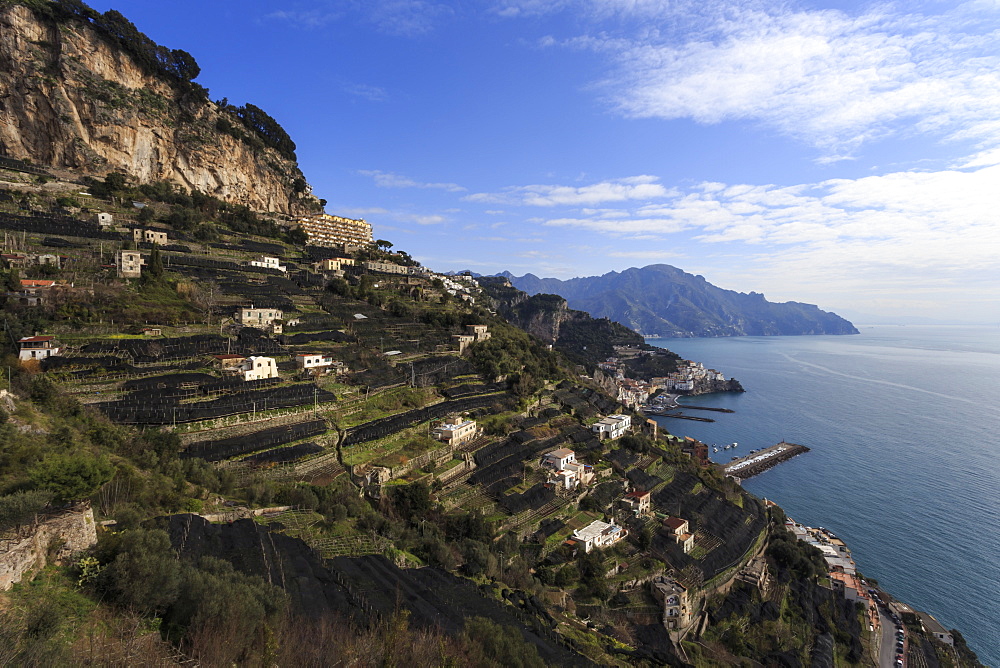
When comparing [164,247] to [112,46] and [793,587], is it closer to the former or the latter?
[112,46]

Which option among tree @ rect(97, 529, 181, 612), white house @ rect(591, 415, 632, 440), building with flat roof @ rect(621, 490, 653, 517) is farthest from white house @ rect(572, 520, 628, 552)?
tree @ rect(97, 529, 181, 612)

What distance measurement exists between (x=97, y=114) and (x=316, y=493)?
47983 mm

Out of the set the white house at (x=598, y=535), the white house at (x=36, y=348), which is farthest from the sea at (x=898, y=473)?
the white house at (x=36, y=348)

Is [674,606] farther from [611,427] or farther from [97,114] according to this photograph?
[97,114]

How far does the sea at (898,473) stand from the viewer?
92.9ft

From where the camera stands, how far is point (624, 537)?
24.7m

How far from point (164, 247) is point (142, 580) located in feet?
116

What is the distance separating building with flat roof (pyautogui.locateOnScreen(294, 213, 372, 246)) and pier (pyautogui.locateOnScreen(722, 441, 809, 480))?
5521cm

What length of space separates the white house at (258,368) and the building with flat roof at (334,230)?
35.8 m

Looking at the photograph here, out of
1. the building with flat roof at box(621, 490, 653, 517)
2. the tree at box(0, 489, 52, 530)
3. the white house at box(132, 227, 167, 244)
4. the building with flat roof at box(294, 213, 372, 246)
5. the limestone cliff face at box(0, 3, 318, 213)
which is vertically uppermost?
the limestone cliff face at box(0, 3, 318, 213)

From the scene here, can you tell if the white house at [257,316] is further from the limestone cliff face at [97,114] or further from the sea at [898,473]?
the sea at [898,473]

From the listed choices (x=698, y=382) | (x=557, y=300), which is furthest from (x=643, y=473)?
(x=557, y=300)

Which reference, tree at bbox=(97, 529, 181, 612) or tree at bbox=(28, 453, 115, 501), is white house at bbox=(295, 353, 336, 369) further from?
tree at bbox=(97, 529, 181, 612)

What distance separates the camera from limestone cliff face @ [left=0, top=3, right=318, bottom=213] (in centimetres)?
3844
